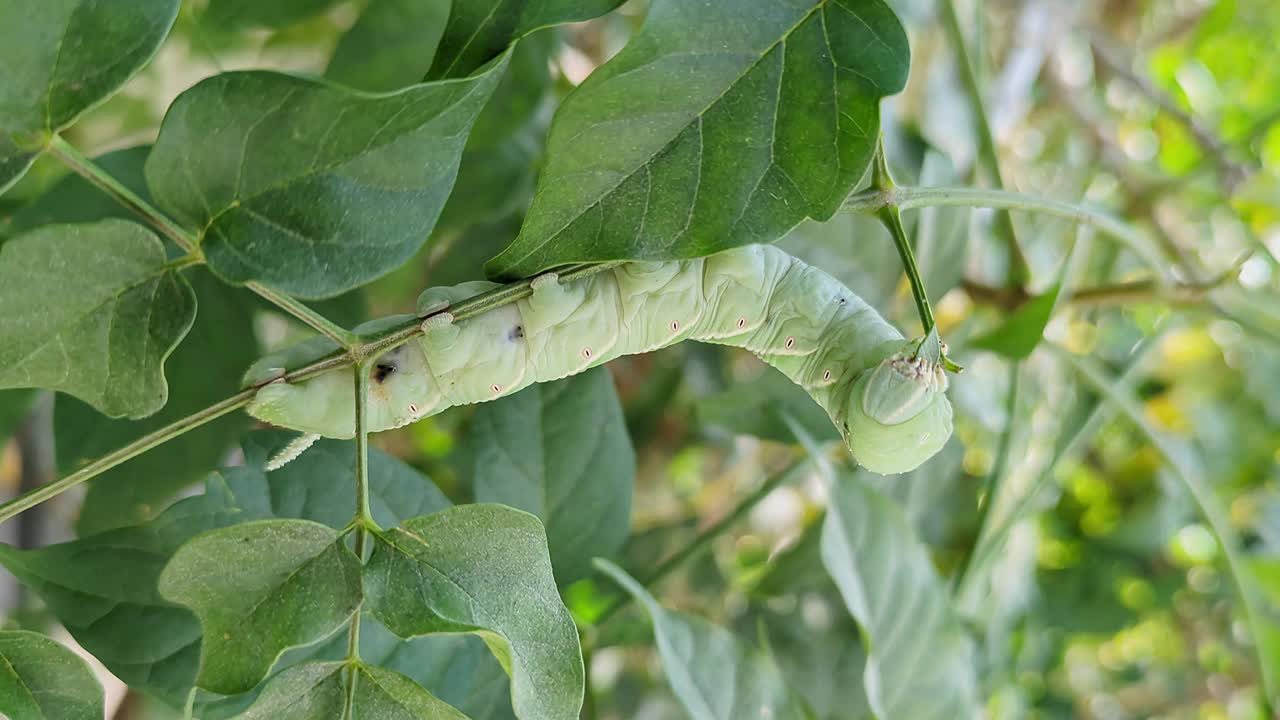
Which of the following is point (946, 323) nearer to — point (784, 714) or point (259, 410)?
point (784, 714)

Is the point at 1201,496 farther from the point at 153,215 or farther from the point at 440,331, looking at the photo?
the point at 153,215

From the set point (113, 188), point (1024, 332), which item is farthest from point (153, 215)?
point (1024, 332)

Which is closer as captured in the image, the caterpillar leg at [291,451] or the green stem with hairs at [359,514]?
the green stem with hairs at [359,514]

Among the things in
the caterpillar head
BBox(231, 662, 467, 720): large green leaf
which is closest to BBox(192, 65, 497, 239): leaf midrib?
BBox(231, 662, 467, 720): large green leaf

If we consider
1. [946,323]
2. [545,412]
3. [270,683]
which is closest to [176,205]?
[270,683]

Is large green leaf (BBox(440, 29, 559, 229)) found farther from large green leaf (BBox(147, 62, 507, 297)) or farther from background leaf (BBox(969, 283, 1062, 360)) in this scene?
background leaf (BBox(969, 283, 1062, 360))

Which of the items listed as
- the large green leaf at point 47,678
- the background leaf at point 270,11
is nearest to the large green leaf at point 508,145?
the background leaf at point 270,11

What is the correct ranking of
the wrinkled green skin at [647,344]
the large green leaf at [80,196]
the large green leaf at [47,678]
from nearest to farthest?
the large green leaf at [47,678] < the wrinkled green skin at [647,344] < the large green leaf at [80,196]

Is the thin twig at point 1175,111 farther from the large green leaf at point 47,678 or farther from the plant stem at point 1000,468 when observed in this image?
the large green leaf at point 47,678
